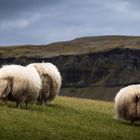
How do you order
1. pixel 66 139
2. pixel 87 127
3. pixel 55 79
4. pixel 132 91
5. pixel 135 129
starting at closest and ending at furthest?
pixel 66 139 < pixel 87 127 < pixel 135 129 < pixel 132 91 < pixel 55 79

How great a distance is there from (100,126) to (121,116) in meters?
2.94

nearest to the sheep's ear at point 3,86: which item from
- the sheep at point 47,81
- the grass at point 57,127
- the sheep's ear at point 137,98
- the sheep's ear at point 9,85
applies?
the sheep's ear at point 9,85

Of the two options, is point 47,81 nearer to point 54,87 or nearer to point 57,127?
point 54,87

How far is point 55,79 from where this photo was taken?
2864 cm

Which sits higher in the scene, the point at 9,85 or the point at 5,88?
the point at 9,85

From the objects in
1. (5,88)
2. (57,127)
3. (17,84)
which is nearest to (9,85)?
(5,88)

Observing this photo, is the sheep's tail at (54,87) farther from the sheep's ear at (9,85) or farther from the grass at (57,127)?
the grass at (57,127)

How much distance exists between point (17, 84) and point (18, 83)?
0.23ft

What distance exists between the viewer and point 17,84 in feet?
78.2

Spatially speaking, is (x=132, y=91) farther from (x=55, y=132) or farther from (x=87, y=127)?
(x=55, y=132)

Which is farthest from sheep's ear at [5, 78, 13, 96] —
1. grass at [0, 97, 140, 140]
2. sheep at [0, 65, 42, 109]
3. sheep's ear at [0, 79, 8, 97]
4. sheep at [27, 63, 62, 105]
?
sheep at [27, 63, 62, 105]

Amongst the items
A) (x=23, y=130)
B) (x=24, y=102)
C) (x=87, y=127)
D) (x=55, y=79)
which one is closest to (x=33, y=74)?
(x=24, y=102)

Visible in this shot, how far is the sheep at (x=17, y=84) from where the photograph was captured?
77.8 ft

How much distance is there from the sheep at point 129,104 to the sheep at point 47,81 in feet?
18.1
